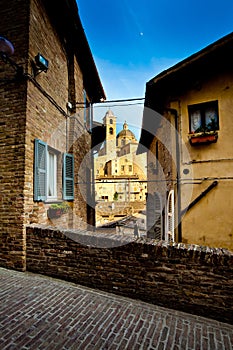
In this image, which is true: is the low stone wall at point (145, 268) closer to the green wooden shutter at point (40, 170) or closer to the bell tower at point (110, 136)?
the green wooden shutter at point (40, 170)

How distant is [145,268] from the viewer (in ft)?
10.5

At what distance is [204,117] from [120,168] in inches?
1979

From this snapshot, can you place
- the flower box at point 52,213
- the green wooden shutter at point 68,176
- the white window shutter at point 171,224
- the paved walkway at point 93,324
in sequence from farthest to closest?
the green wooden shutter at point 68,176 < the white window shutter at point 171,224 < the flower box at point 52,213 < the paved walkway at point 93,324

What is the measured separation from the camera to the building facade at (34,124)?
4258 millimetres

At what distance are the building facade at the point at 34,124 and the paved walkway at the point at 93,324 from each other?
1.41m

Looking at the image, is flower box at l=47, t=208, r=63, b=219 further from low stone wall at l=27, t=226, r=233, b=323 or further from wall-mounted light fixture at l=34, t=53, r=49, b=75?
wall-mounted light fixture at l=34, t=53, r=49, b=75

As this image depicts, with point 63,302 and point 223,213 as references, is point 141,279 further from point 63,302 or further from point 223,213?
point 223,213

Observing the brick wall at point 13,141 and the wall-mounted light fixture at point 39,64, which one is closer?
the brick wall at point 13,141

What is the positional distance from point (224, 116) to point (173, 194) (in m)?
2.54

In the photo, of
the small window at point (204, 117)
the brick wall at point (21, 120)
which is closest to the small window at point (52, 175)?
the brick wall at point (21, 120)

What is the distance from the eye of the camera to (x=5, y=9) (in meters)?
4.81

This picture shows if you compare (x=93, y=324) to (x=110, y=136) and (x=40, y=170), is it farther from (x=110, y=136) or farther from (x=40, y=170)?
(x=110, y=136)

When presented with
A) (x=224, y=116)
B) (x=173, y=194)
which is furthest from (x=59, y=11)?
(x=173, y=194)

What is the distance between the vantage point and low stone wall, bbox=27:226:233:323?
2.83 metres
